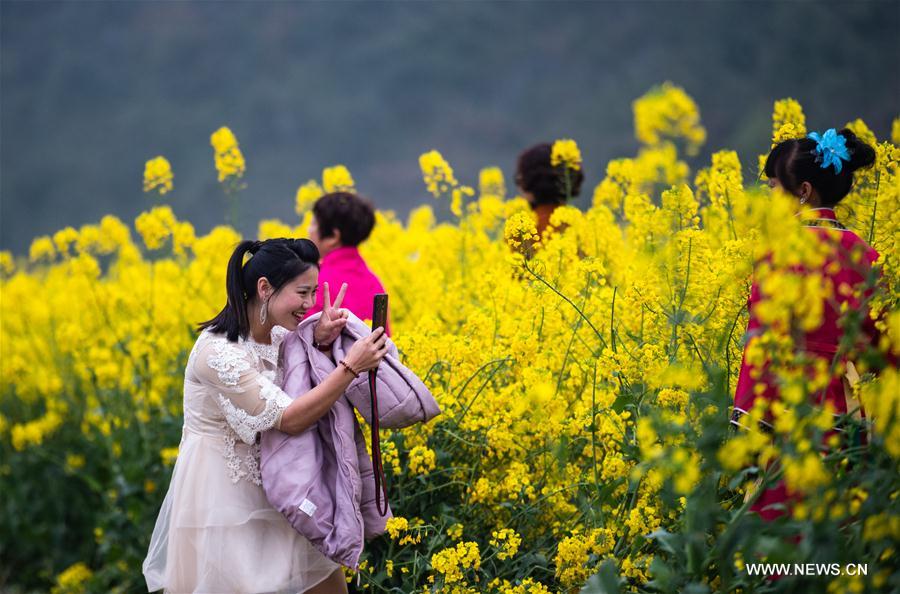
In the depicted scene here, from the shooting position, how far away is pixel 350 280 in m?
3.60

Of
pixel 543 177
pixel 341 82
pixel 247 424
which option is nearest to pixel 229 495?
pixel 247 424

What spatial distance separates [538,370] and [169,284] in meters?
3.53

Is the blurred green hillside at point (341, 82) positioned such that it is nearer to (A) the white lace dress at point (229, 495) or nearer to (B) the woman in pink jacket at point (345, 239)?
(B) the woman in pink jacket at point (345, 239)

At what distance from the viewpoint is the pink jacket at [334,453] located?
233 centimetres

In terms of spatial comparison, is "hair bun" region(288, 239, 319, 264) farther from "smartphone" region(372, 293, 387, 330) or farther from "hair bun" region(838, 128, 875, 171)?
"hair bun" region(838, 128, 875, 171)

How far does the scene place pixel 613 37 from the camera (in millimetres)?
15086

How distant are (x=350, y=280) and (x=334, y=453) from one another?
4.02 feet

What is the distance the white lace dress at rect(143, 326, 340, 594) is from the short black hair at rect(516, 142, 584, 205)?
6.97ft

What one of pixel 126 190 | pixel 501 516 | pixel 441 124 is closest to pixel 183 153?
pixel 126 190

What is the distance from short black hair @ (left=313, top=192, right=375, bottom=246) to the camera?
372 cm

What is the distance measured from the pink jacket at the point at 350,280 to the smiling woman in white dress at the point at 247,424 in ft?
3.13

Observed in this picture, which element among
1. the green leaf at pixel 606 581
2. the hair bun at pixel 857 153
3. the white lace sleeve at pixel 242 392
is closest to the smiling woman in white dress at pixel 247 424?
the white lace sleeve at pixel 242 392

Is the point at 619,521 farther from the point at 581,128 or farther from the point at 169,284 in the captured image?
the point at 581,128

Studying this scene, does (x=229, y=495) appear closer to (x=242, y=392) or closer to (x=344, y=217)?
(x=242, y=392)
